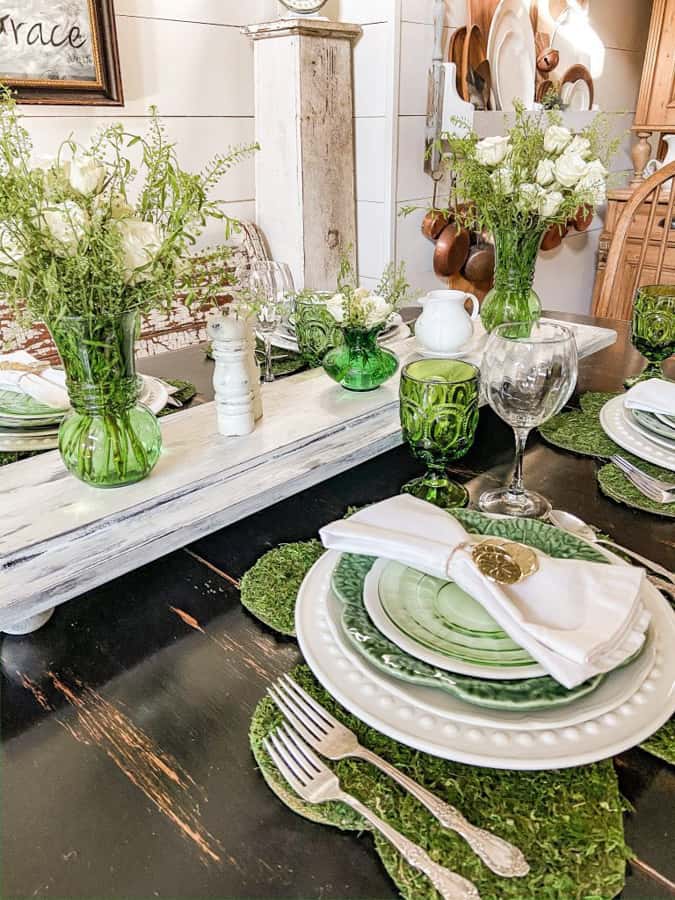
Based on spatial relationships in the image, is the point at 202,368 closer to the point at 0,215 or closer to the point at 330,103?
the point at 0,215

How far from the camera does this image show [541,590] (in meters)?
0.54

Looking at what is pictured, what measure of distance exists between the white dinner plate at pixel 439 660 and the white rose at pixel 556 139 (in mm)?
830

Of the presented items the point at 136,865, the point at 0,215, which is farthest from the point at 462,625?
the point at 0,215

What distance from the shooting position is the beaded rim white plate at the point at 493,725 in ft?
1.41

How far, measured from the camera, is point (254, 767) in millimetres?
473

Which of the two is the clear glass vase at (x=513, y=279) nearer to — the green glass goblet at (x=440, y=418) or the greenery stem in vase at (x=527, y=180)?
the greenery stem in vase at (x=527, y=180)

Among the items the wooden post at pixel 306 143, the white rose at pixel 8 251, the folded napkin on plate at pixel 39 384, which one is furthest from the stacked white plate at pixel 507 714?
the wooden post at pixel 306 143

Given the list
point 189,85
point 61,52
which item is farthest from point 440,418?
point 189,85

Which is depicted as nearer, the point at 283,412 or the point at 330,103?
the point at 283,412

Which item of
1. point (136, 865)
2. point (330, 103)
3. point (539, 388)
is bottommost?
point (136, 865)

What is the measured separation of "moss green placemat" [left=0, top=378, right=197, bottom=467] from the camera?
87 centimetres

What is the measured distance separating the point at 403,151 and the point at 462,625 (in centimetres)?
210

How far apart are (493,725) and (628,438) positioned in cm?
57

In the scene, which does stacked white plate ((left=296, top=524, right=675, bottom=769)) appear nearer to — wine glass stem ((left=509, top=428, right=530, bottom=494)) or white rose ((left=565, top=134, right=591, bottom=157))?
wine glass stem ((left=509, top=428, right=530, bottom=494))
